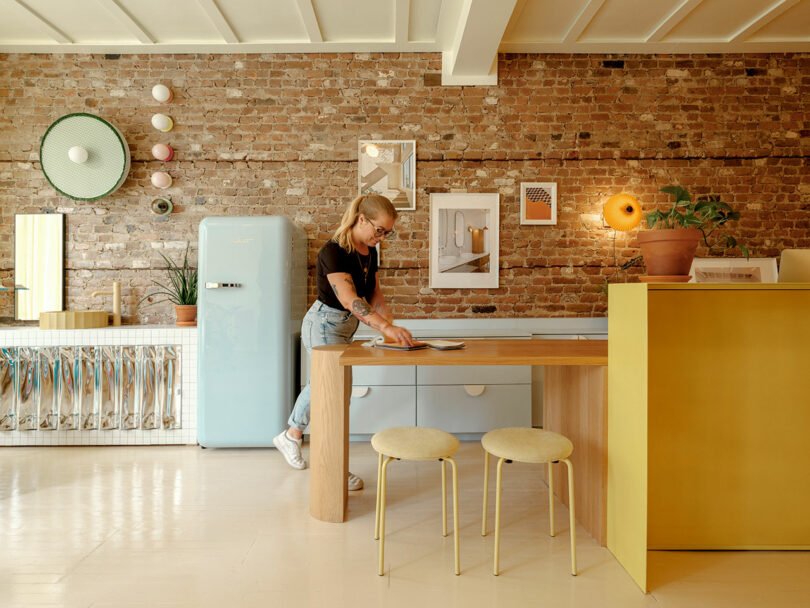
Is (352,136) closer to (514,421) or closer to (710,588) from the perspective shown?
(514,421)

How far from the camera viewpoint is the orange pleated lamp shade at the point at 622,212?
13.1ft

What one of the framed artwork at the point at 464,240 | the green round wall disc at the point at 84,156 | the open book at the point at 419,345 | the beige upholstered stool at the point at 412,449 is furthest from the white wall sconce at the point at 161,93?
the beige upholstered stool at the point at 412,449

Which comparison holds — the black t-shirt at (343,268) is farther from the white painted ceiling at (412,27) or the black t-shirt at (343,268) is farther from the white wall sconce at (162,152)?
the white wall sconce at (162,152)

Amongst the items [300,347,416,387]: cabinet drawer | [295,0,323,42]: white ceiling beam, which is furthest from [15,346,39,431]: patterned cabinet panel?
[295,0,323,42]: white ceiling beam

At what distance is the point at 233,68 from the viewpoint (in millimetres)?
4008

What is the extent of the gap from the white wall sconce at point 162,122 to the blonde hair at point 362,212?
2404 mm

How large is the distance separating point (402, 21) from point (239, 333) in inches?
101

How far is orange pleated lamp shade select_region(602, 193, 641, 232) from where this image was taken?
3986mm

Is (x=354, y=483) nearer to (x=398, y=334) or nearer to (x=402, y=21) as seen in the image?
(x=398, y=334)

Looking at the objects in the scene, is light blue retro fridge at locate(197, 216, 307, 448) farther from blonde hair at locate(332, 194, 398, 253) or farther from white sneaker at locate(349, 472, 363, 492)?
blonde hair at locate(332, 194, 398, 253)

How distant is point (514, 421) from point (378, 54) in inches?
124

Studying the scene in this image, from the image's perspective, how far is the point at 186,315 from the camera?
3.69 m

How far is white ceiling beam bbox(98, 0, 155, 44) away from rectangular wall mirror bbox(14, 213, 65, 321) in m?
1.59

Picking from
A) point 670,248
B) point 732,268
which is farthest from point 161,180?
point 732,268
